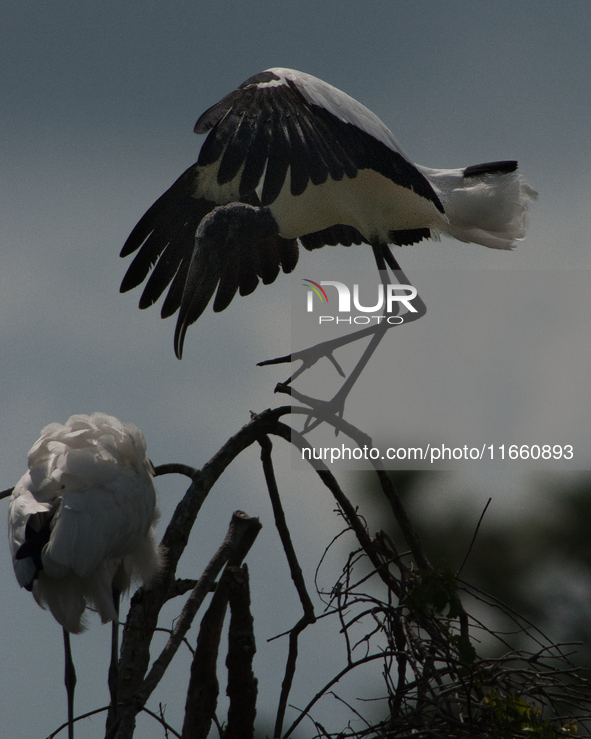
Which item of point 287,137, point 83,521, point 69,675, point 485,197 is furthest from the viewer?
point 485,197

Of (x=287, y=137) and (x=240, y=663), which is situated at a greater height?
(x=287, y=137)

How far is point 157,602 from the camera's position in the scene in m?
2.09

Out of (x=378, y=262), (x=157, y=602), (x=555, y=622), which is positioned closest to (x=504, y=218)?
(x=378, y=262)

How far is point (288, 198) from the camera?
2789 mm

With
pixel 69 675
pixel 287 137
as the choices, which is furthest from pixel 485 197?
pixel 69 675

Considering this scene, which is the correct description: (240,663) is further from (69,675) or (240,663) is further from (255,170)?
(255,170)

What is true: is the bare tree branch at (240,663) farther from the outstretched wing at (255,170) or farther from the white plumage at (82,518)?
the outstretched wing at (255,170)

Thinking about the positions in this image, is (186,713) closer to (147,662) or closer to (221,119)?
(147,662)

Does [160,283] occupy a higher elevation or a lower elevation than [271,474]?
higher

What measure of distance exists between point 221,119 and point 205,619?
1.48 meters

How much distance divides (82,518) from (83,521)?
1 centimetres

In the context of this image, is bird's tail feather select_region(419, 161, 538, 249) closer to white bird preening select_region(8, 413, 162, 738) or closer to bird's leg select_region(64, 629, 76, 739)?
white bird preening select_region(8, 413, 162, 738)

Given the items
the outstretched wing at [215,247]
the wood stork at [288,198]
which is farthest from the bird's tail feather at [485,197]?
the outstretched wing at [215,247]

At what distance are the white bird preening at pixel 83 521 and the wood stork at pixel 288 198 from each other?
41 centimetres
